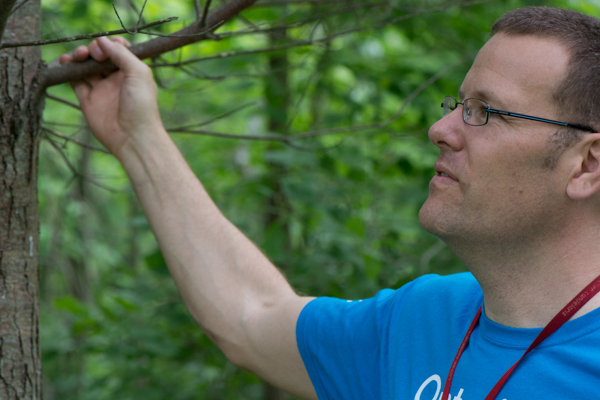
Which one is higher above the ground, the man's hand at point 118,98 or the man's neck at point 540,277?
the man's hand at point 118,98

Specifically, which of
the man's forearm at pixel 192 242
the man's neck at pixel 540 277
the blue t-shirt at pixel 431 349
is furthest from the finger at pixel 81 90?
the man's neck at pixel 540 277

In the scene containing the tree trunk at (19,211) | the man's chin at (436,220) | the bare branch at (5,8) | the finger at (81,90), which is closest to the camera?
the bare branch at (5,8)

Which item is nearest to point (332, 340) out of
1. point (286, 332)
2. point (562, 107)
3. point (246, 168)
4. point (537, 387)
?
point (286, 332)

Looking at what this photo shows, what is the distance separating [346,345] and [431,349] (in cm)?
28

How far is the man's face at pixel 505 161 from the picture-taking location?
49.3 inches

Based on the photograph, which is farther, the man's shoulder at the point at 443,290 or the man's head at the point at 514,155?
the man's shoulder at the point at 443,290

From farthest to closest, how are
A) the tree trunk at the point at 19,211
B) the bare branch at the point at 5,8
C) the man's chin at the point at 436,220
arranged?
1. the tree trunk at the point at 19,211
2. the man's chin at the point at 436,220
3. the bare branch at the point at 5,8

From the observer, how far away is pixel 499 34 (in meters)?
1.39

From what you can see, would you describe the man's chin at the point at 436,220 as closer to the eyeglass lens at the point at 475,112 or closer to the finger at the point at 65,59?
the eyeglass lens at the point at 475,112

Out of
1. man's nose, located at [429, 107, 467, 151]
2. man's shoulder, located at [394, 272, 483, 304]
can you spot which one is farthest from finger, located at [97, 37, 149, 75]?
man's shoulder, located at [394, 272, 483, 304]

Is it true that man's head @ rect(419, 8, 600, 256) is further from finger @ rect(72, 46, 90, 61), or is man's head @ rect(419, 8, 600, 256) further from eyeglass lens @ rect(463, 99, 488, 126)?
finger @ rect(72, 46, 90, 61)

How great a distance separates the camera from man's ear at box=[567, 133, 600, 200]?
1225 millimetres

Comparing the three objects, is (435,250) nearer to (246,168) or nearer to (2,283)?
(246,168)

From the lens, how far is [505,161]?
1287 millimetres
